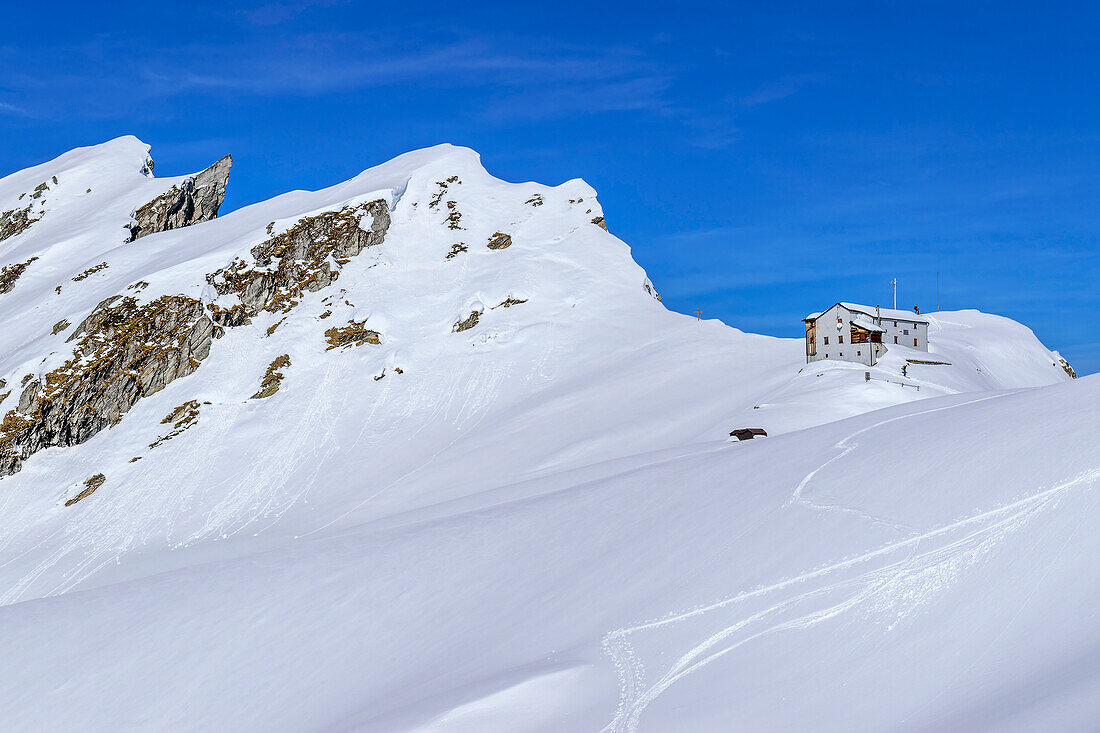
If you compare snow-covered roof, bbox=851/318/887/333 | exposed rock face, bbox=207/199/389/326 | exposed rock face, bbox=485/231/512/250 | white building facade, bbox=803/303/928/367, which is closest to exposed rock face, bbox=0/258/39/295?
exposed rock face, bbox=207/199/389/326

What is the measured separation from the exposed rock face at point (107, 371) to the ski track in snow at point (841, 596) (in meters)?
62.7

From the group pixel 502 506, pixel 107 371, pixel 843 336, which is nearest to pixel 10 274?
pixel 107 371

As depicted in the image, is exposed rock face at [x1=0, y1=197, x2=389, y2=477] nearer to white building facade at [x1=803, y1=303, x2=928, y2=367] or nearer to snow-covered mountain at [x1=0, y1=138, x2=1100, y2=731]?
snow-covered mountain at [x1=0, y1=138, x2=1100, y2=731]

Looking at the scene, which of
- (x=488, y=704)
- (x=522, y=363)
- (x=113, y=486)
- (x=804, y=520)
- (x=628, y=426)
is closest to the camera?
(x=488, y=704)

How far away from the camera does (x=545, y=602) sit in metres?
18.6

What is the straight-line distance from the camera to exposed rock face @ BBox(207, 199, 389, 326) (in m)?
75.8

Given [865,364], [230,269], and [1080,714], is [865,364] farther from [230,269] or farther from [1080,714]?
[230,269]

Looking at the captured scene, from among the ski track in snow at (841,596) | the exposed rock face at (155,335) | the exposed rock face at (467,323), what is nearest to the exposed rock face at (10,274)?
the exposed rock face at (155,335)

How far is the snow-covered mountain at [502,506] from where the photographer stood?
560 inches

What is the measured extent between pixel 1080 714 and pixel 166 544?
50.9 meters

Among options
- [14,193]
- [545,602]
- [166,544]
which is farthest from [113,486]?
[14,193]

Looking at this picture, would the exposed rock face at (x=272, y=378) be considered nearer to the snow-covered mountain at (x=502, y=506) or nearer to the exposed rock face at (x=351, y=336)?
the snow-covered mountain at (x=502, y=506)

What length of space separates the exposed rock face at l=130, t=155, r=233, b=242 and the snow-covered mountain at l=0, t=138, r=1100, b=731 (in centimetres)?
1544

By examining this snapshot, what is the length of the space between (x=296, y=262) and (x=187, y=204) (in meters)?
31.1
